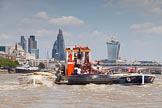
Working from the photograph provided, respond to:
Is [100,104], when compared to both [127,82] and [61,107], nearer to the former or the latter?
[61,107]

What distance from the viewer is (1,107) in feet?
104

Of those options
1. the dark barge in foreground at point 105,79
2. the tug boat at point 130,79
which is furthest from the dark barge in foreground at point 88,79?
the tug boat at point 130,79

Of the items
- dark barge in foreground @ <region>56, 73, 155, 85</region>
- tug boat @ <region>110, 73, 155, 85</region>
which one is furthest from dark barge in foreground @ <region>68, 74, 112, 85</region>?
tug boat @ <region>110, 73, 155, 85</region>

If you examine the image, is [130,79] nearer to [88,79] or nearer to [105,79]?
[105,79]

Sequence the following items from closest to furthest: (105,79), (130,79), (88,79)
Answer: (88,79), (105,79), (130,79)

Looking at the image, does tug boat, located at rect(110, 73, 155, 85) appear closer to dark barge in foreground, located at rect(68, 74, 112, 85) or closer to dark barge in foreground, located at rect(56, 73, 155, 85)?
dark barge in foreground, located at rect(56, 73, 155, 85)

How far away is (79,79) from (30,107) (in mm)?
32138

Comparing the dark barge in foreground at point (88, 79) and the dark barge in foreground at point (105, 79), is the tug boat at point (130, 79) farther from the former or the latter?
the dark barge in foreground at point (88, 79)

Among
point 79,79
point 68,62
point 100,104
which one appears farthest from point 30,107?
point 68,62

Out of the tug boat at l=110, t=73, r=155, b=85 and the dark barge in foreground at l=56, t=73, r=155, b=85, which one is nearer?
the dark barge in foreground at l=56, t=73, r=155, b=85

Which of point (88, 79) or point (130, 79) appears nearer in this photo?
point (88, 79)

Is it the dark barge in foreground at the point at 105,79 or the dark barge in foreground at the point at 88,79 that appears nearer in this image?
the dark barge in foreground at the point at 88,79

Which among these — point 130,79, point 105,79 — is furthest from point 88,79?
point 130,79

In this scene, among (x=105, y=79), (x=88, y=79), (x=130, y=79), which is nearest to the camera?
(x=88, y=79)
